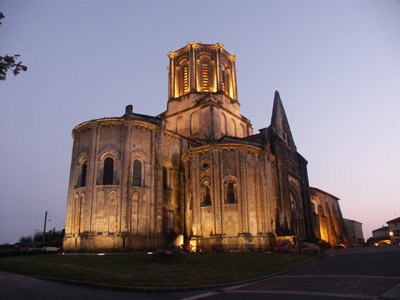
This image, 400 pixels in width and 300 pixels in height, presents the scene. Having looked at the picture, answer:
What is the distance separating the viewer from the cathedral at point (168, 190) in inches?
1084

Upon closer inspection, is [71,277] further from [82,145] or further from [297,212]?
[297,212]

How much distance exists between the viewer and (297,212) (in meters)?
38.2

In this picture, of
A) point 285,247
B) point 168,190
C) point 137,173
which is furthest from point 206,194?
point 285,247

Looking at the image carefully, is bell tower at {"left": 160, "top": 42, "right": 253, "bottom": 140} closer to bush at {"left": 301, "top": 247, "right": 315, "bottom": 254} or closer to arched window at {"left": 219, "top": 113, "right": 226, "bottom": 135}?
arched window at {"left": 219, "top": 113, "right": 226, "bottom": 135}

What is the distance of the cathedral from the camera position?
2753 cm

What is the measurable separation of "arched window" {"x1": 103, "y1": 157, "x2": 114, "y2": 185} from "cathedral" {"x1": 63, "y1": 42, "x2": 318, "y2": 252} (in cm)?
9

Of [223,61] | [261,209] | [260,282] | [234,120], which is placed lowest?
[260,282]

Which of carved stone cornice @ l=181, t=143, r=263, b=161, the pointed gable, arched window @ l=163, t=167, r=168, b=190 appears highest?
the pointed gable

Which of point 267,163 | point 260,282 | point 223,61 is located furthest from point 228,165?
point 223,61

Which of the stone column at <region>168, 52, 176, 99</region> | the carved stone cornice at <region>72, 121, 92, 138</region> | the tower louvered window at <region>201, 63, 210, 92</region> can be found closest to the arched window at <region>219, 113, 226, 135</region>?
the tower louvered window at <region>201, 63, 210, 92</region>

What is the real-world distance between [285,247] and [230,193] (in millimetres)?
6589

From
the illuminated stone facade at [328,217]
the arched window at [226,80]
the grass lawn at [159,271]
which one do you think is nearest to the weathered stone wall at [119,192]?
the grass lawn at [159,271]

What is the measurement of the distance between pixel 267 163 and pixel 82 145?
1831cm

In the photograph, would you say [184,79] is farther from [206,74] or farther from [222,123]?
[222,123]
